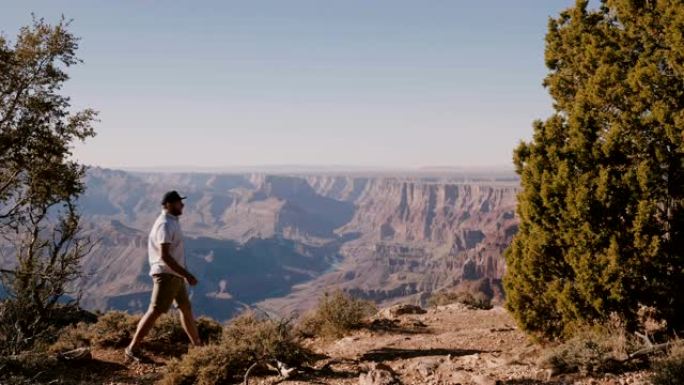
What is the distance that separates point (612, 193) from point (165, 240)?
686cm

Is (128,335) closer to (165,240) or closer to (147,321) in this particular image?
(147,321)

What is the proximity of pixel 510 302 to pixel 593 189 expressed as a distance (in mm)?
2566

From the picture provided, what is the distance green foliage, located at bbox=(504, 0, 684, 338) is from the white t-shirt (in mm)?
5836

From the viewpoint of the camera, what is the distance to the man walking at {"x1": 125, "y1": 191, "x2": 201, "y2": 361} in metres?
7.13

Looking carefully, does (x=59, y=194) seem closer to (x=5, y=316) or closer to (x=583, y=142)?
(x=5, y=316)

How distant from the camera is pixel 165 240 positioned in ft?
23.4

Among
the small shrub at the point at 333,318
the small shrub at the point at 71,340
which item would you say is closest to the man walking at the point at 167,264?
the small shrub at the point at 71,340

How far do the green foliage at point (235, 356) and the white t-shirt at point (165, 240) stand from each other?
4.22 feet

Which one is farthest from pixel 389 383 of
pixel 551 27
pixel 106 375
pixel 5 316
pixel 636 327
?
pixel 551 27

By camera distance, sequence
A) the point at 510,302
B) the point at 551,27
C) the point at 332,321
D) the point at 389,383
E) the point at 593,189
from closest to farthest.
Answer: the point at 389,383, the point at 593,189, the point at 510,302, the point at 551,27, the point at 332,321

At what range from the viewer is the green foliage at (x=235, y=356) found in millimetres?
6797

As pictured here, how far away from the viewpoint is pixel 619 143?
25.8 feet

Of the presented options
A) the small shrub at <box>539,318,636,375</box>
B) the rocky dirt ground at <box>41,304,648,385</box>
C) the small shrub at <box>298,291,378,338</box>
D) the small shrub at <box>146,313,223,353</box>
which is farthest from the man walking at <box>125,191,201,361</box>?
the small shrub at <box>539,318,636,375</box>

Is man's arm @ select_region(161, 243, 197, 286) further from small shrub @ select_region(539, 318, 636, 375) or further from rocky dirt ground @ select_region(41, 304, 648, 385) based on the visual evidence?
small shrub @ select_region(539, 318, 636, 375)
